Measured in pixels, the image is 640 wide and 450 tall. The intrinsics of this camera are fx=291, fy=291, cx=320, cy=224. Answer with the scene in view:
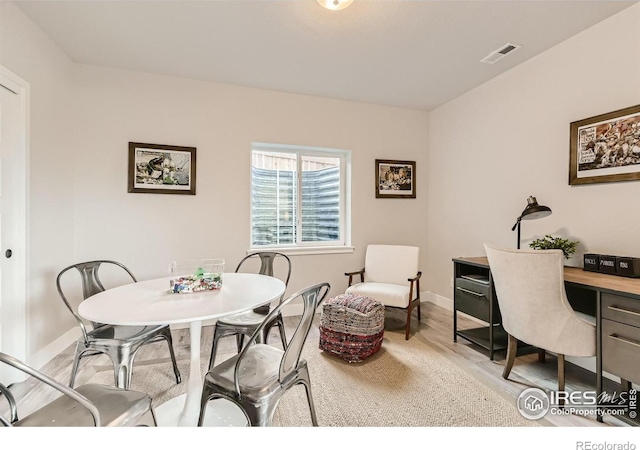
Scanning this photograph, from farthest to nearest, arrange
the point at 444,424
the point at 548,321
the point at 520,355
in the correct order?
1. the point at 520,355
2. the point at 548,321
3. the point at 444,424

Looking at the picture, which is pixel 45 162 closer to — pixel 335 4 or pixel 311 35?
pixel 311 35

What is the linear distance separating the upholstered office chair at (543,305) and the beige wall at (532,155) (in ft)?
2.57

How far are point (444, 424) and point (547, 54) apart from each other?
3.00 metres

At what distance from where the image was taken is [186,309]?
1.41 meters

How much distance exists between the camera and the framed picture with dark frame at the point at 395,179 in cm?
378

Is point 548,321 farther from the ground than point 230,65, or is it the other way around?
point 230,65

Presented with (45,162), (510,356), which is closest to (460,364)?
(510,356)

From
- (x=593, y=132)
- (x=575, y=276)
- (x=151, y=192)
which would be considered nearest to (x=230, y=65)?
(x=151, y=192)

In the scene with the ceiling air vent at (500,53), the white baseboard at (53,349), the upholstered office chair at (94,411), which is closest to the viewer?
the upholstered office chair at (94,411)

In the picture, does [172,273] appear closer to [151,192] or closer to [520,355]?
[151,192]

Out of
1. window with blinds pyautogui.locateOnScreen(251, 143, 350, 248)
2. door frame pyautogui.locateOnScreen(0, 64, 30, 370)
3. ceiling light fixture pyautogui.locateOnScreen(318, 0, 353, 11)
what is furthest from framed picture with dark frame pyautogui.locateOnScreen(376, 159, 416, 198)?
door frame pyautogui.locateOnScreen(0, 64, 30, 370)

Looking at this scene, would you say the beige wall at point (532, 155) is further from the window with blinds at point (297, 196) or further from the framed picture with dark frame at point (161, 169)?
the framed picture with dark frame at point (161, 169)

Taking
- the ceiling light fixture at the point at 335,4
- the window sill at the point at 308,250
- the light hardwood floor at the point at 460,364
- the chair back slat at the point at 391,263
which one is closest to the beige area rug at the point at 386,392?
the light hardwood floor at the point at 460,364

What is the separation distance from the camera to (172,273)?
1.96m
